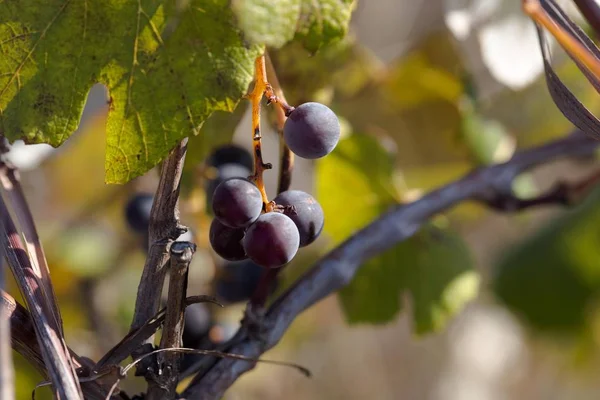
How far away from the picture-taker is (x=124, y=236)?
4.85 feet

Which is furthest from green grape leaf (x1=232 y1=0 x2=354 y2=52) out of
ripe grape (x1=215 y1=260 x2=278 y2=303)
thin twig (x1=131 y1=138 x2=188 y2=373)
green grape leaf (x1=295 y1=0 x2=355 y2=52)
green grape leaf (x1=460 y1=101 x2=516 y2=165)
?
green grape leaf (x1=460 y1=101 x2=516 y2=165)

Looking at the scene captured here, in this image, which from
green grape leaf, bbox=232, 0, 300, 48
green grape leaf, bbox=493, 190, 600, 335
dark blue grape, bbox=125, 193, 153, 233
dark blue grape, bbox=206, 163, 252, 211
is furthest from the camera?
green grape leaf, bbox=493, 190, 600, 335

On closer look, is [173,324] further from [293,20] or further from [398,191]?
[398,191]

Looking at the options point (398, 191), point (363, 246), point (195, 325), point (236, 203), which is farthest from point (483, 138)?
point (236, 203)

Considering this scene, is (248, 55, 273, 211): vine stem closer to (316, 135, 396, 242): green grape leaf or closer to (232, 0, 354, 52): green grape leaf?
(232, 0, 354, 52): green grape leaf

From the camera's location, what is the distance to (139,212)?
0.92 m

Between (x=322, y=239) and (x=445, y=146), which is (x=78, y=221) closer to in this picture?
(x=322, y=239)

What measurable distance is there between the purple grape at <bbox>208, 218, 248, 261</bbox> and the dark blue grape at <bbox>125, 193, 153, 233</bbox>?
341 mm

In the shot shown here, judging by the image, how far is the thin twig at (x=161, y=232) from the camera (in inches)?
21.7

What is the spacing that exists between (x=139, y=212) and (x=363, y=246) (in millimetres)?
317

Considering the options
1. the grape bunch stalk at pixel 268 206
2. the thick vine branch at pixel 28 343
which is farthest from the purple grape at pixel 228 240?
the thick vine branch at pixel 28 343

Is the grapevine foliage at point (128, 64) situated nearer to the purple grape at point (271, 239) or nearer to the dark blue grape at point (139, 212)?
the purple grape at point (271, 239)

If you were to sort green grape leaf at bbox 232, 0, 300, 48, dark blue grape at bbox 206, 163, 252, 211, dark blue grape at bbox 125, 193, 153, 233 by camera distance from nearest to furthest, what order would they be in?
green grape leaf at bbox 232, 0, 300, 48
dark blue grape at bbox 206, 163, 252, 211
dark blue grape at bbox 125, 193, 153, 233

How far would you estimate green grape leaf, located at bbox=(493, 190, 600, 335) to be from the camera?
179 centimetres
